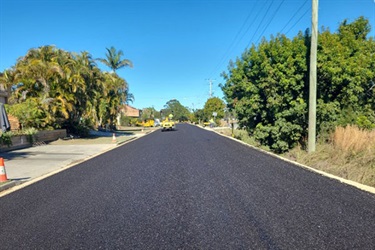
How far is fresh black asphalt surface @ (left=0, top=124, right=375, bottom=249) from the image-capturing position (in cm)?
418

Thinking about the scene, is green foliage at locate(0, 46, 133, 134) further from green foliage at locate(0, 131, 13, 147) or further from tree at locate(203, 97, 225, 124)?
tree at locate(203, 97, 225, 124)

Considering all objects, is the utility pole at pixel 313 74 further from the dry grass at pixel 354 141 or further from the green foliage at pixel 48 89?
the green foliage at pixel 48 89

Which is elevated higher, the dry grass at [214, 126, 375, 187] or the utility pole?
the utility pole

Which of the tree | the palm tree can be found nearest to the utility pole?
the palm tree

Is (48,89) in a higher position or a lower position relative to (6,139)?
higher

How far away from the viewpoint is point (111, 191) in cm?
721

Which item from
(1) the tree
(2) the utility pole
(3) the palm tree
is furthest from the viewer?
(1) the tree

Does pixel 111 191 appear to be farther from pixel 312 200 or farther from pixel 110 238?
pixel 312 200

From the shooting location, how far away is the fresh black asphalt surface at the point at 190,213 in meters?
4.18

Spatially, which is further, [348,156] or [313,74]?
[313,74]

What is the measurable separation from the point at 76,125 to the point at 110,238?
27210 mm

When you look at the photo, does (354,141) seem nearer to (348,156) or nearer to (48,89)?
(348,156)

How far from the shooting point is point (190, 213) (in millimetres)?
5379

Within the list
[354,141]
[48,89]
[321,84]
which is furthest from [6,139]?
[354,141]
